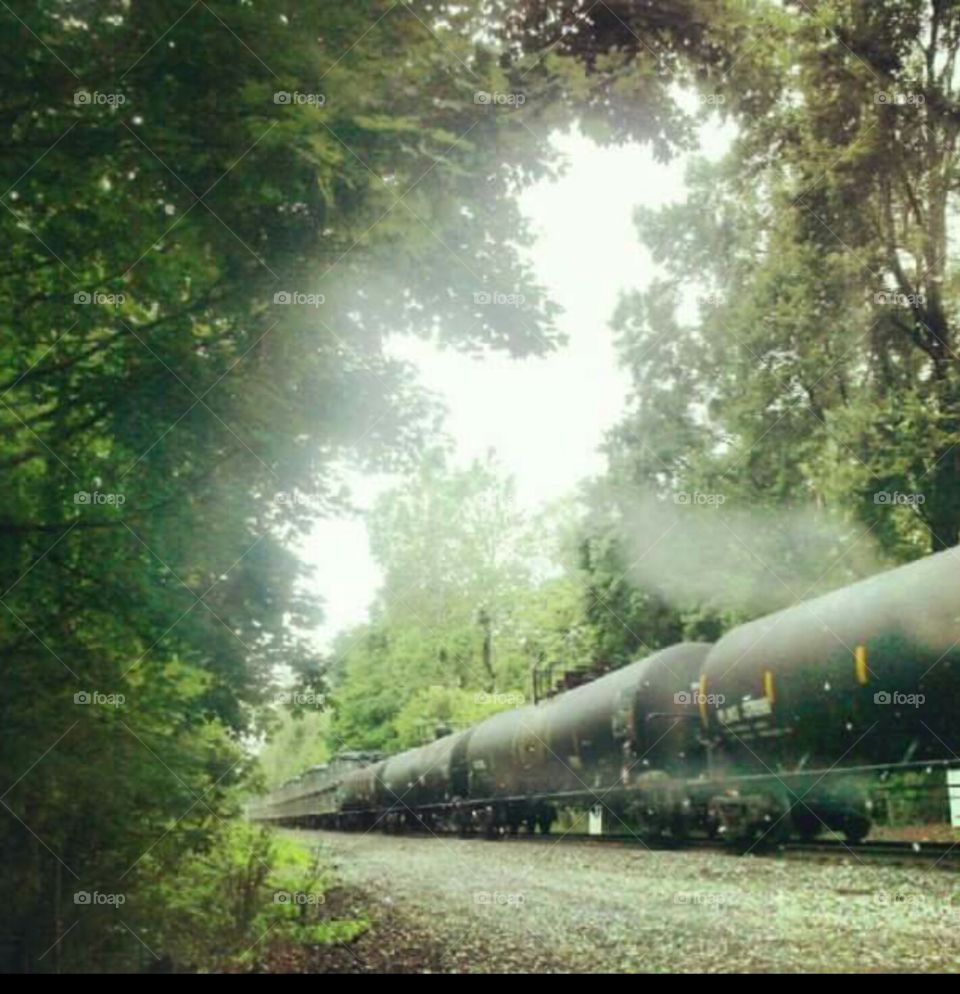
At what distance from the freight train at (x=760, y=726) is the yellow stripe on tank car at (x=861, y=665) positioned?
0.04 feet

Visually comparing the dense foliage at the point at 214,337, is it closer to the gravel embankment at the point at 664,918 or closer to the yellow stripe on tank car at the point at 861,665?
the gravel embankment at the point at 664,918

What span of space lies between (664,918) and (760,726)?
5.78 meters

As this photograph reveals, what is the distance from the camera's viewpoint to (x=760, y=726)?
12.3m

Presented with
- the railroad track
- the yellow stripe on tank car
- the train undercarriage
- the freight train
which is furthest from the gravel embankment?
the yellow stripe on tank car

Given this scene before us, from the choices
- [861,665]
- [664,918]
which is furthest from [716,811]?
[664,918]

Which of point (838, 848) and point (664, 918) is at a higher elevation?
point (664, 918)

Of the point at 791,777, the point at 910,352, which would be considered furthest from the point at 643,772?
the point at 910,352

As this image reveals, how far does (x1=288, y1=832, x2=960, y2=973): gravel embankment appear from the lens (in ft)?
19.2

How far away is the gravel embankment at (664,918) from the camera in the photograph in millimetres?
5848

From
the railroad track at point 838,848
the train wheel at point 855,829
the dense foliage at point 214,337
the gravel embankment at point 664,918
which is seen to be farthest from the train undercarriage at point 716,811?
the dense foliage at point 214,337

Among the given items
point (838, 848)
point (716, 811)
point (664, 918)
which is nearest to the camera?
point (664, 918)

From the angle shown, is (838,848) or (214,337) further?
(838,848)

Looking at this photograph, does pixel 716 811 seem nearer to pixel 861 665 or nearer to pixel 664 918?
pixel 861 665
